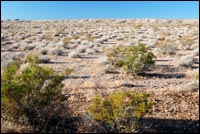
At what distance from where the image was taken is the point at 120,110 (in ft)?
25.7

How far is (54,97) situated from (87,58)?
1254 cm

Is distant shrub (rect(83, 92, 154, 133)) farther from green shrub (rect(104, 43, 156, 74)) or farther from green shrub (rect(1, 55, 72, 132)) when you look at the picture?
green shrub (rect(104, 43, 156, 74))

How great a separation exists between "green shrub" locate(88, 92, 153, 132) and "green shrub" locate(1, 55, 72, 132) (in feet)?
3.50

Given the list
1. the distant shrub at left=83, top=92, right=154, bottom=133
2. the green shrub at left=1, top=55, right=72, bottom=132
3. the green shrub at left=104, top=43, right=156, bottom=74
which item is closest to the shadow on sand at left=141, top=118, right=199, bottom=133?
the distant shrub at left=83, top=92, right=154, bottom=133

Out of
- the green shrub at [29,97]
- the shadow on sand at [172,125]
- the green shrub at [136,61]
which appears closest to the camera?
the green shrub at [29,97]

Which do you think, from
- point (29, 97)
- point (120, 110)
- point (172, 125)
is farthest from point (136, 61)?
point (29, 97)

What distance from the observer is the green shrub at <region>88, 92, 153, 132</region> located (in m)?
7.70

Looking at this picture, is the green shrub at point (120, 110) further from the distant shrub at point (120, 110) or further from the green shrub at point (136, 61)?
the green shrub at point (136, 61)

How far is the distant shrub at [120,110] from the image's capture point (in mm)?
7703

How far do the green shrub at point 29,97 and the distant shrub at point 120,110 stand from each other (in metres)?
1.06


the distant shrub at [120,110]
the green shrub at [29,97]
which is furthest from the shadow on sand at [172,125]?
the green shrub at [29,97]

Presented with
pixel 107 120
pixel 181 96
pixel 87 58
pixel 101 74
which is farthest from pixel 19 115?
pixel 87 58

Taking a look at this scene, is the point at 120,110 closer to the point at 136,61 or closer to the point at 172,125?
the point at 172,125

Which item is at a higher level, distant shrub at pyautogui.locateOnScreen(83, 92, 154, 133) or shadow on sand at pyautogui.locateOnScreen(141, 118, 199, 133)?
distant shrub at pyautogui.locateOnScreen(83, 92, 154, 133)
